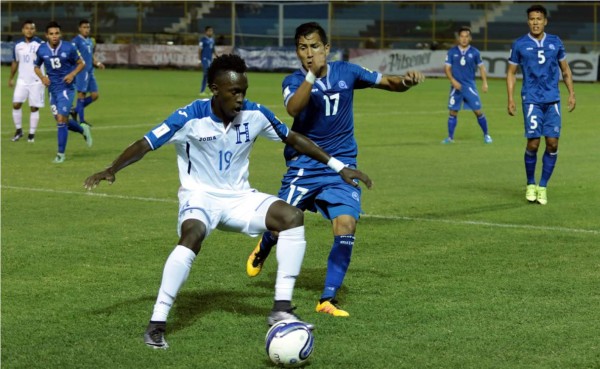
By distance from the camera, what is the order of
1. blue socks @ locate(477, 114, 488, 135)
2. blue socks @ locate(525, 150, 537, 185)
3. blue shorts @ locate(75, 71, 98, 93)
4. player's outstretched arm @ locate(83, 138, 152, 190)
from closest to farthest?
player's outstretched arm @ locate(83, 138, 152, 190), blue socks @ locate(525, 150, 537, 185), blue socks @ locate(477, 114, 488, 135), blue shorts @ locate(75, 71, 98, 93)

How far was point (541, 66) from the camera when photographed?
45.8ft

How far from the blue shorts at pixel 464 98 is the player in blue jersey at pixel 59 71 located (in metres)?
7.43

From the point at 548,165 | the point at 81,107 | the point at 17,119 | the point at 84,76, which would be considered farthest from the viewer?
the point at 84,76

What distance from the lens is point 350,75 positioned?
8.54 metres

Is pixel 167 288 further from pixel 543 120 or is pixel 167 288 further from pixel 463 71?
pixel 463 71

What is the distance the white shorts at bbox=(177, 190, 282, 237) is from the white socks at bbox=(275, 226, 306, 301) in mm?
185

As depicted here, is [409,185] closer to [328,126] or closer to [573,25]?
[328,126]

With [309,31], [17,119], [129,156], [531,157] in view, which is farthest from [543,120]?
[17,119]

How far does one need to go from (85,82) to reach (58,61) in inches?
243

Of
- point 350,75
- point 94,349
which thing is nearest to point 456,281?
point 350,75

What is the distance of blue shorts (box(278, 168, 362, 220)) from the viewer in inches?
323

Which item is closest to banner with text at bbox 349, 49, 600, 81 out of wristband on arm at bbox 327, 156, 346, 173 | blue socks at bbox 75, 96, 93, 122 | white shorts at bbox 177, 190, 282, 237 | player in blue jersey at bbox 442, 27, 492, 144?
player in blue jersey at bbox 442, 27, 492, 144

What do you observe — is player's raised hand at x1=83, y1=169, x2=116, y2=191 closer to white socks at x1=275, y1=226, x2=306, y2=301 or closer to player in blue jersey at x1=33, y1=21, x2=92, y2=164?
white socks at x1=275, y1=226, x2=306, y2=301

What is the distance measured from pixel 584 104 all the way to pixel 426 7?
21458 millimetres
